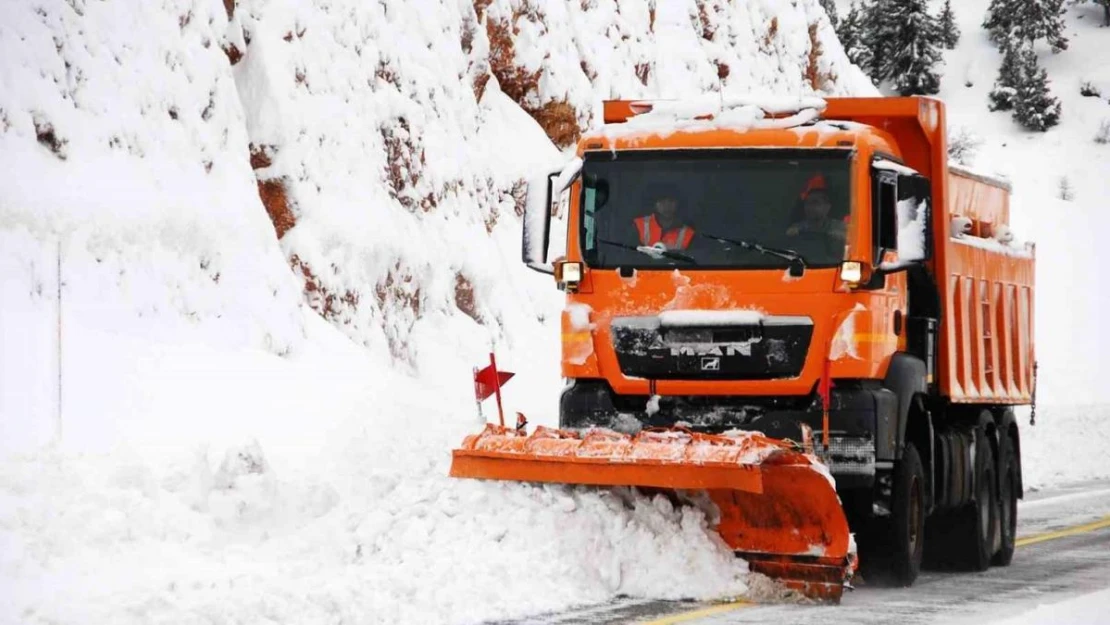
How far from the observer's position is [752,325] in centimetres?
1097

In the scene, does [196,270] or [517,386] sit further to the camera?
[517,386]

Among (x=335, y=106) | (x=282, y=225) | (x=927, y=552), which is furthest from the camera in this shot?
(x=335, y=106)

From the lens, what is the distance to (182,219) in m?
16.6

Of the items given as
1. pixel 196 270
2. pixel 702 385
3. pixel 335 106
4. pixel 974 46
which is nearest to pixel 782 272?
pixel 702 385

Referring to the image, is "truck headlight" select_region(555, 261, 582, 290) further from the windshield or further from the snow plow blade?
the snow plow blade

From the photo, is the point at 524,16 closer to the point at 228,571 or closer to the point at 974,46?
the point at 228,571

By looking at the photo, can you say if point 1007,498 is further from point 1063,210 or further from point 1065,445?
point 1063,210

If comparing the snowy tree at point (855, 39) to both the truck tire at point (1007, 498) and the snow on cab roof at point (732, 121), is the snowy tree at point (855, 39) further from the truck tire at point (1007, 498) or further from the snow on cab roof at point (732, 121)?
the snow on cab roof at point (732, 121)

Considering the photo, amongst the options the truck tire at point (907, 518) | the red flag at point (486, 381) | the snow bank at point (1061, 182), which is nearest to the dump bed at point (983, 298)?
the snow bank at point (1061, 182)

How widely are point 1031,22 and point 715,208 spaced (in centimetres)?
8112

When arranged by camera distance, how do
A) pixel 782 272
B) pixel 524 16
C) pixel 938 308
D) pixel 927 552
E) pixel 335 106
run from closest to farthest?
pixel 782 272, pixel 938 308, pixel 927 552, pixel 335 106, pixel 524 16

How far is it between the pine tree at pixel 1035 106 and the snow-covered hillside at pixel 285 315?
168 ft

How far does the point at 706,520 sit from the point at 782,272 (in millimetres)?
1680

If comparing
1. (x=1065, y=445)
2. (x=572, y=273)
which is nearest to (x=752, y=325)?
(x=572, y=273)
